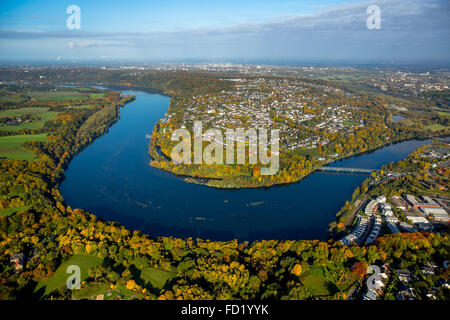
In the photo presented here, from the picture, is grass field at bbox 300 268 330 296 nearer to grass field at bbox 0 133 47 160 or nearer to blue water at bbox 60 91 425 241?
blue water at bbox 60 91 425 241

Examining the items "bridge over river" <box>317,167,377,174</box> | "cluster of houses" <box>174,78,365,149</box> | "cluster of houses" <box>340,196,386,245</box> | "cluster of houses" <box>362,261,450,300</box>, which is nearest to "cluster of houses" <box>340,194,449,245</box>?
"cluster of houses" <box>340,196,386,245</box>

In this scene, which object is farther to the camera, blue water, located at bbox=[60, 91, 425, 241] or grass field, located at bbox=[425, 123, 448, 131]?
grass field, located at bbox=[425, 123, 448, 131]

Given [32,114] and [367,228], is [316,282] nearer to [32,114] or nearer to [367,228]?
[367,228]

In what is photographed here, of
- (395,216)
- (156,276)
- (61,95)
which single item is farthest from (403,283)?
(61,95)

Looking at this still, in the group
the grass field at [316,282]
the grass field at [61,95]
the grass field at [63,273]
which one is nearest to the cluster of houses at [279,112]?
the grass field at [316,282]

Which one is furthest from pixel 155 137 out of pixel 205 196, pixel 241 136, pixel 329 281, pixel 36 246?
pixel 329 281
